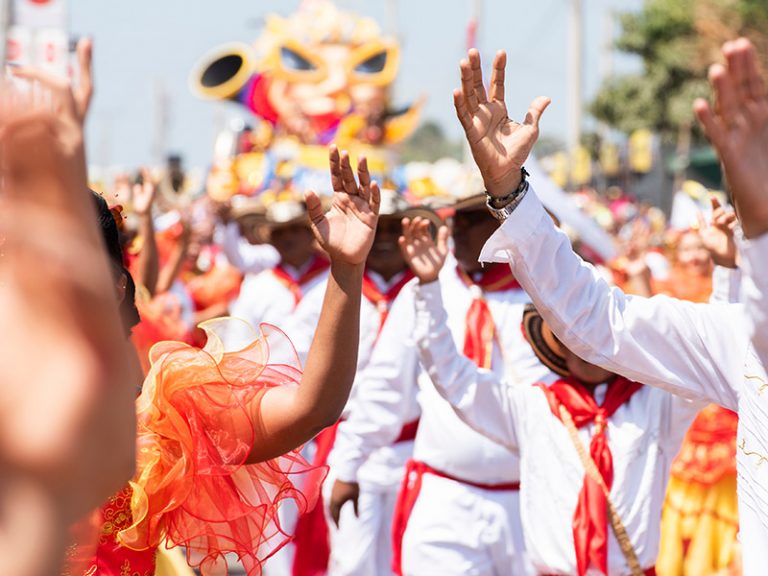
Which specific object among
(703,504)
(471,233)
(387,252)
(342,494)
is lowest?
(703,504)

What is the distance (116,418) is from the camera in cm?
144

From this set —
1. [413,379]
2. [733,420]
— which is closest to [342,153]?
[413,379]

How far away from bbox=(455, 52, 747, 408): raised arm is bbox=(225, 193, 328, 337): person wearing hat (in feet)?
15.9

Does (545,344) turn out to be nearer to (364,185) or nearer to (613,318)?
(613,318)

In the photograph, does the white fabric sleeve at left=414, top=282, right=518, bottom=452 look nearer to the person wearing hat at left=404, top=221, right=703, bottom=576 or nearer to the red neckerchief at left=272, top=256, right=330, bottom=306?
the person wearing hat at left=404, top=221, right=703, bottom=576

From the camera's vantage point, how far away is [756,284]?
2.09 m

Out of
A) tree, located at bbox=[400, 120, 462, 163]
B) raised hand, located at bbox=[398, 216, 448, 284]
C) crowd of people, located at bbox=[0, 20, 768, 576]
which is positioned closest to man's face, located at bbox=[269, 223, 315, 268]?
crowd of people, located at bbox=[0, 20, 768, 576]

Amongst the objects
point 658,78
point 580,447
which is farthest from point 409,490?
point 658,78

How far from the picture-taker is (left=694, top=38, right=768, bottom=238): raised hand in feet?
6.46

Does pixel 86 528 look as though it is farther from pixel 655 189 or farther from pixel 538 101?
pixel 655 189

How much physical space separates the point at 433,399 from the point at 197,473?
2.44 meters

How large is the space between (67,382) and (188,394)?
149 centimetres

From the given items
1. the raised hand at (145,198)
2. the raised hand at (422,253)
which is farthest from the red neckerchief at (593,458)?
the raised hand at (145,198)

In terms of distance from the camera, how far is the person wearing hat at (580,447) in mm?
3994
